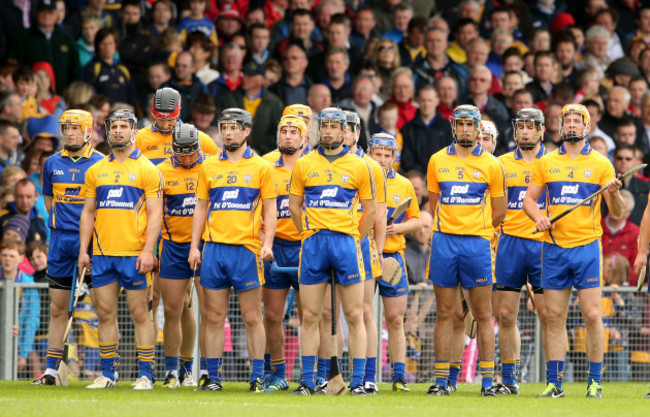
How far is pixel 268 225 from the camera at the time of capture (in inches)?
459

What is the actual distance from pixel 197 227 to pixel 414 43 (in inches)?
327

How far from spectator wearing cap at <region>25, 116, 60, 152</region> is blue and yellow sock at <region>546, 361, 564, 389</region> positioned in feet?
22.6

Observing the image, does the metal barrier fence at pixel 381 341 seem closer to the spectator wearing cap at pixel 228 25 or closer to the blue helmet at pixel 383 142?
the blue helmet at pixel 383 142

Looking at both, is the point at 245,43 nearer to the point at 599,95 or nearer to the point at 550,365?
the point at 599,95

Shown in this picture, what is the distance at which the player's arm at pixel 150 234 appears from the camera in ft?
38.6

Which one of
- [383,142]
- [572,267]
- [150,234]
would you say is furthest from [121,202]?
[572,267]

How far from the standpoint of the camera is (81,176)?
12375 mm

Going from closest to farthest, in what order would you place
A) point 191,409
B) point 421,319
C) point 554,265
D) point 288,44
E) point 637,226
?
point 191,409 → point 554,265 → point 421,319 → point 637,226 → point 288,44

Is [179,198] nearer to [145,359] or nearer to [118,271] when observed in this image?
[118,271]

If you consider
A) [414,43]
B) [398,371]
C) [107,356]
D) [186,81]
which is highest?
[414,43]

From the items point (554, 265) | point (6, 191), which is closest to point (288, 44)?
point (6, 191)

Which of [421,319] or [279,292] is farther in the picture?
[421,319]

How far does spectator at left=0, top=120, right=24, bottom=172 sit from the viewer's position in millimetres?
15297

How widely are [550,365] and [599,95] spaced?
29.6 feet
